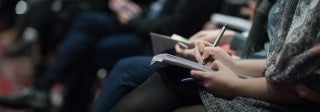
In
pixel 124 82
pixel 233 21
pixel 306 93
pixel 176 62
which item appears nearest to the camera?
pixel 306 93

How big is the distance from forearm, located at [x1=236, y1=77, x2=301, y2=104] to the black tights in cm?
10

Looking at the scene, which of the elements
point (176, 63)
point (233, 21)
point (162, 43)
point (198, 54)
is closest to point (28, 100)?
point (233, 21)

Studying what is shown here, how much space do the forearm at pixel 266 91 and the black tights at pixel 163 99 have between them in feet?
0.32

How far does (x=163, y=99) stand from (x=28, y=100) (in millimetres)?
1666

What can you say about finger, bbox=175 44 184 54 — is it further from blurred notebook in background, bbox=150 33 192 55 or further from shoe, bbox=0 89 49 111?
shoe, bbox=0 89 49 111

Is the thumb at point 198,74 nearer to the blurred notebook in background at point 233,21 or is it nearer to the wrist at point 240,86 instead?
the wrist at point 240,86

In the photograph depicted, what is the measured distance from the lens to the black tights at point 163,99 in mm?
1274

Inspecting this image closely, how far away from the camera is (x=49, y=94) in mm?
2818

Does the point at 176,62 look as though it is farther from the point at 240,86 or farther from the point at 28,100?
the point at 28,100

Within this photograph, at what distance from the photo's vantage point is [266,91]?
3.92 feet

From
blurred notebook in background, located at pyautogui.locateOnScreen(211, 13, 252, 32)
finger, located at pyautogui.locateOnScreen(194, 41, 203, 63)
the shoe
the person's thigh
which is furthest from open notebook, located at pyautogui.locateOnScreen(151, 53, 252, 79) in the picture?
the shoe

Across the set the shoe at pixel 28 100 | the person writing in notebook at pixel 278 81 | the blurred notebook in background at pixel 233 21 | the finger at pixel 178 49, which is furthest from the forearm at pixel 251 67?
the shoe at pixel 28 100

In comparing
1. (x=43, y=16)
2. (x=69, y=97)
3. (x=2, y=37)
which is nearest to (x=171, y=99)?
(x=69, y=97)

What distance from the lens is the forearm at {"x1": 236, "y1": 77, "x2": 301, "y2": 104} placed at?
1.18 meters
